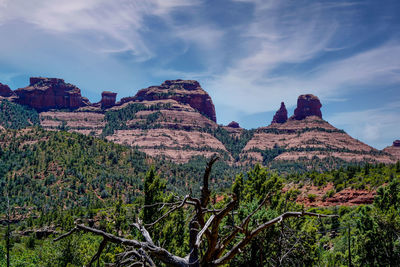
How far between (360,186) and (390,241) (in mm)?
33183

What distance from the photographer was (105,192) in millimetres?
85625

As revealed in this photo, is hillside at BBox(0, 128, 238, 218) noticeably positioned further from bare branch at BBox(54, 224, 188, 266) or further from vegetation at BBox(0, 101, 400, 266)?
bare branch at BBox(54, 224, 188, 266)

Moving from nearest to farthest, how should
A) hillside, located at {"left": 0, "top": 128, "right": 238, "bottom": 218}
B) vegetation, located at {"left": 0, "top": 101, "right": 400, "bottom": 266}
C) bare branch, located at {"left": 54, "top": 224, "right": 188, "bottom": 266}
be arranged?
bare branch, located at {"left": 54, "top": 224, "right": 188, "bottom": 266} → vegetation, located at {"left": 0, "top": 101, "right": 400, "bottom": 266} → hillside, located at {"left": 0, "top": 128, "right": 238, "bottom": 218}

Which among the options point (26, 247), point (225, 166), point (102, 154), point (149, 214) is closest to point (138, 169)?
point (102, 154)

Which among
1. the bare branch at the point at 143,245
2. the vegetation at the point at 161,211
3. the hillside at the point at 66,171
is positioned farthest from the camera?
the hillside at the point at 66,171

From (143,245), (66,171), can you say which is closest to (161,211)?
(143,245)

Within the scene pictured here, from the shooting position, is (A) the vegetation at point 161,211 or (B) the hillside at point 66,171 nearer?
(A) the vegetation at point 161,211

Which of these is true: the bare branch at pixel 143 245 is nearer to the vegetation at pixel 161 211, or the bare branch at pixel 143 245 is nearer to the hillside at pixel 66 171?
the vegetation at pixel 161 211

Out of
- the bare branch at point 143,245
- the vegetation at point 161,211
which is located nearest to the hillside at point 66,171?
the vegetation at point 161,211

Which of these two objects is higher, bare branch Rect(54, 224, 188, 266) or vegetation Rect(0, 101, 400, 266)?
bare branch Rect(54, 224, 188, 266)

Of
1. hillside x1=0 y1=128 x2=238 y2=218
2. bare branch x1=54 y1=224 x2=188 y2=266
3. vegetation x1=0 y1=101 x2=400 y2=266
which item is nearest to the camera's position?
bare branch x1=54 y1=224 x2=188 y2=266

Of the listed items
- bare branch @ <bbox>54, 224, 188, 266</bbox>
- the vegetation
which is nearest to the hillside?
the vegetation

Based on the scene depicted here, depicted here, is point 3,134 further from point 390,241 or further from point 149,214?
point 390,241

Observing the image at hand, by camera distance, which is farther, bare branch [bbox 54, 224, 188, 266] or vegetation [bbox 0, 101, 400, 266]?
vegetation [bbox 0, 101, 400, 266]
